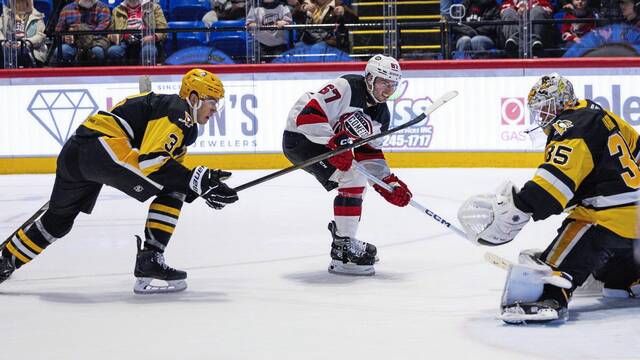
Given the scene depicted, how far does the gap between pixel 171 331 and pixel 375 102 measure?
1.94m

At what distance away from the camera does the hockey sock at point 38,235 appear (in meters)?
Answer: 4.57

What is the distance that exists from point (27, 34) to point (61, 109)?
881 millimetres

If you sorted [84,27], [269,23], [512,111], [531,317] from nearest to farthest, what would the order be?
[531,317], [512,111], [269,23], [84,27]

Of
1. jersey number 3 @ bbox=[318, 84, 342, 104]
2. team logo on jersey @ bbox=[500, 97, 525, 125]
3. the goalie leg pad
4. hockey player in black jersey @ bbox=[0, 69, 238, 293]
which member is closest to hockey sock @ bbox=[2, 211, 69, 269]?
hockey player in black jersey @ bbox=[0, 69, 238, 293]

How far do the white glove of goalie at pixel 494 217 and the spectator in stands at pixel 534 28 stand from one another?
5677 mm

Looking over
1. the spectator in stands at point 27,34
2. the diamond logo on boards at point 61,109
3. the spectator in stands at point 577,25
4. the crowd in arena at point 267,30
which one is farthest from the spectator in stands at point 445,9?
the spectator in stands at point 27,34

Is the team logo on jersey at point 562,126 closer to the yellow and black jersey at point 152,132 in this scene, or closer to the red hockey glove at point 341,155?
the red hockey glove at point 341,155

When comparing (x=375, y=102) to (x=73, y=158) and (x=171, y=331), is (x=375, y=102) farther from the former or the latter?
(x=171, y=331)

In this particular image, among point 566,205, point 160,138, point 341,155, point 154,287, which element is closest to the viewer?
point 566,205

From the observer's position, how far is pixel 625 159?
12.9 feet

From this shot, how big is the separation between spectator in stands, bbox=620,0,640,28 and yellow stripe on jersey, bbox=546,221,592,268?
567 cm

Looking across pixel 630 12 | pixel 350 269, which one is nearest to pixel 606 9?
pixel 630 12

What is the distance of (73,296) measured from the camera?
4520mm

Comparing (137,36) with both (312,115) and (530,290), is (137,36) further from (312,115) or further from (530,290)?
(530,290)
